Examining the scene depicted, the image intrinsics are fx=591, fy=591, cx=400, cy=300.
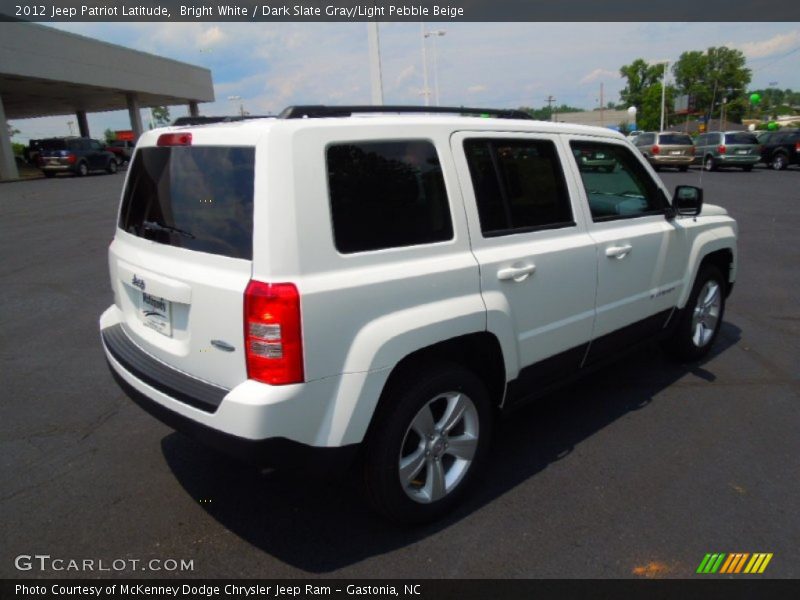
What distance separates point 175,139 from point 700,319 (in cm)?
413

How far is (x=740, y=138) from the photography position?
82.2 feet

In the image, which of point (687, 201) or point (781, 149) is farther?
point (781, 149)

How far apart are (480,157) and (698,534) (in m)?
2.09

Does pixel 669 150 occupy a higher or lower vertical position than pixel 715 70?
lower

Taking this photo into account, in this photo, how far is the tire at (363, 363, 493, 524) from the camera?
2.62 meters

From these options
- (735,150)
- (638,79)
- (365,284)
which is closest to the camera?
(365,284)

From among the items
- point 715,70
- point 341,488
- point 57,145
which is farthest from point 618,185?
point 715,70

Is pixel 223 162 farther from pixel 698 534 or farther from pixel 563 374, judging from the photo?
pixel 698 534

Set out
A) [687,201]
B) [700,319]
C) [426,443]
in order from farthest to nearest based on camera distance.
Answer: [700,319] < [687,201] < [426,443]

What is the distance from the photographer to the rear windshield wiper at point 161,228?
273 cm

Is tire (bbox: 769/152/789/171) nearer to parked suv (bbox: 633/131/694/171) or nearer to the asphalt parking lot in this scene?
parked suv (bbox: 633/131/694/171)

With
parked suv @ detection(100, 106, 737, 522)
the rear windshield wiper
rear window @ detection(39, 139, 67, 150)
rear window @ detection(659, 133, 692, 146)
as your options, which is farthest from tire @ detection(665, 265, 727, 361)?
rear window @ detection(39, 139, 67, 150)

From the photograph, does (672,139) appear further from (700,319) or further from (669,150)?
(700,319)

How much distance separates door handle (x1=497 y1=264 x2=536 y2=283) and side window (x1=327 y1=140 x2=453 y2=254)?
348mm
